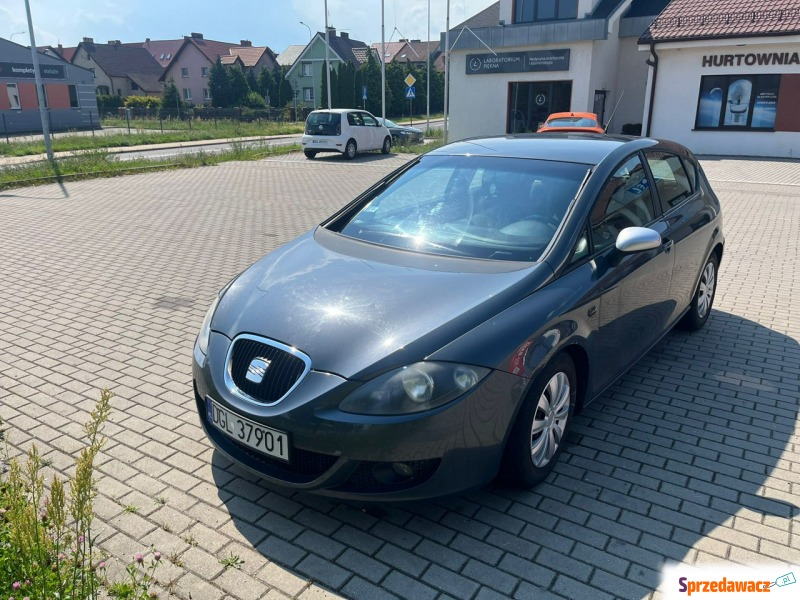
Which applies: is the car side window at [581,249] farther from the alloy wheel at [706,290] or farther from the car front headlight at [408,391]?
the alloy wheel at [706,290]

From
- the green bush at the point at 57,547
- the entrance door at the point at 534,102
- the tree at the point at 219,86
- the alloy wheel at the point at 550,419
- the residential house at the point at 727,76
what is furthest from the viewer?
the tree at the point at 219,86

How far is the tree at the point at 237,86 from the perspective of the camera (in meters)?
64.0

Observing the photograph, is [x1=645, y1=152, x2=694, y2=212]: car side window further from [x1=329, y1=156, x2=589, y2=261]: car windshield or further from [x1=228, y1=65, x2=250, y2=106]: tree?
[x1=228, y1=65, x2=250, y2=106]: tree

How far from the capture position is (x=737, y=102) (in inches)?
870

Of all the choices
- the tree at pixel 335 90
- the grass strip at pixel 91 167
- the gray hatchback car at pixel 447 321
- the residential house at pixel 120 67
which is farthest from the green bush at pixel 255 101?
the gray hatchback car at pixel 447 321

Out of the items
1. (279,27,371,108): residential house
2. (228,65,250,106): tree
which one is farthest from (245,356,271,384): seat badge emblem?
(228,65,250,106): tree

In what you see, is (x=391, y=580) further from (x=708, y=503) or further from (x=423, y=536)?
(x=708, y=503)

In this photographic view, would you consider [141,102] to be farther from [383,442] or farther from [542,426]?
[383,442]

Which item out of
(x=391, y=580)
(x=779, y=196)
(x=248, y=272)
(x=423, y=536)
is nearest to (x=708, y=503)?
(x=423, y=536)

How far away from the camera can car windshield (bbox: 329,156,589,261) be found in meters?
3.78

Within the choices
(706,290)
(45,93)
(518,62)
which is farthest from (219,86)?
(706,290)

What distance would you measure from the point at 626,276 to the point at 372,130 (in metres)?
21.5

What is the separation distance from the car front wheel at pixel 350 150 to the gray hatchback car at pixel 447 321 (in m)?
19.0

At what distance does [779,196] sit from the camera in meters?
13.6
